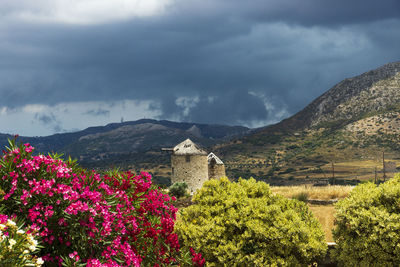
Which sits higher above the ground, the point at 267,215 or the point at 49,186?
the point at 49,186

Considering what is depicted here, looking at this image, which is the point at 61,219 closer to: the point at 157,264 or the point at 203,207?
the point at 157,264

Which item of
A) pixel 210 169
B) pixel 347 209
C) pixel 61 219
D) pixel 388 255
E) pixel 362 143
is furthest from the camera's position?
pixel 362 143

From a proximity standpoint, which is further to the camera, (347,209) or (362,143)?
(362,143)

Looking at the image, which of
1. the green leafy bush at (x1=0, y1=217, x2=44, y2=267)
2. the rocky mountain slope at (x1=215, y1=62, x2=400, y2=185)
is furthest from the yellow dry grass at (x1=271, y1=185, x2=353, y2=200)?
the rocky mountain slope at (x1=215, y1=62, x2=400, y2=185)

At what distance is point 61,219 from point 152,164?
5829 inches

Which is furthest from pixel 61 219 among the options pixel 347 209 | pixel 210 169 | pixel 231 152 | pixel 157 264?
pixel 231 152

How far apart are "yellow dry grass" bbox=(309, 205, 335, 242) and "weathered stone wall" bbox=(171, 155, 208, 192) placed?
380 inches

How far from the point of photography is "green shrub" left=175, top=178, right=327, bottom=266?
39.1 ft

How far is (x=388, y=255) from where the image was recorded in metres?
12.0

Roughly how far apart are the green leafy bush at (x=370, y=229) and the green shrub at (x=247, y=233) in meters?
0.71

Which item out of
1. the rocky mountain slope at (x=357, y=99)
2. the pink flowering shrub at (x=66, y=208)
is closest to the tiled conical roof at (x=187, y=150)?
the pink flowering shrub at (x=66, y=208)

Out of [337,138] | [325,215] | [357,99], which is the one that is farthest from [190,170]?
[357,99]

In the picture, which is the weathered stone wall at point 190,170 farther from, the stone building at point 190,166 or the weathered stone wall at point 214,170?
the weathered stone wall at point 214,170

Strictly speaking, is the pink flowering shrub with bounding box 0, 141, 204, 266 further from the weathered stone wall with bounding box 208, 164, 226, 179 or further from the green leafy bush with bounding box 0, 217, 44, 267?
the weathered stone wall with bounding box 208, 164, 226, 179
